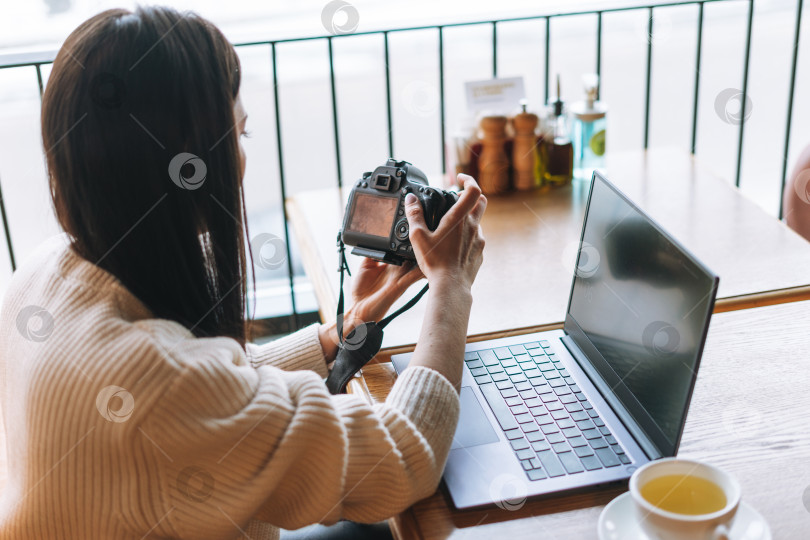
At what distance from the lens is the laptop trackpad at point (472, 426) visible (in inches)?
34.4

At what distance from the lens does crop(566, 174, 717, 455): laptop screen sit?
30.0 inches

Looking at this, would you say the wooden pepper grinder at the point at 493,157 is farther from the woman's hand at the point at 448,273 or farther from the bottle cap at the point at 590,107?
the woman's hand at the point at 448,273

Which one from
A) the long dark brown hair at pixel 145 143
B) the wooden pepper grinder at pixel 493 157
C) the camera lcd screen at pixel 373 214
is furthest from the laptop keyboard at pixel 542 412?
the wooden pepper grinder at pixel 493 157

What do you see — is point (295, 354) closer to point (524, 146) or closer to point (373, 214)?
point (373, 214)

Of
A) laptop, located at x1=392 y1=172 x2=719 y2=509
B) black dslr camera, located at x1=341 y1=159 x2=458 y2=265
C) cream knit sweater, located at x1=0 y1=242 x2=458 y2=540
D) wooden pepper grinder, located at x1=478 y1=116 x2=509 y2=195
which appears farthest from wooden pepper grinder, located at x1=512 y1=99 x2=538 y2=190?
cream knit sweater, located at x1=0 y1=242 x2=458 y2=540

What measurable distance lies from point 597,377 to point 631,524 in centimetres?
27

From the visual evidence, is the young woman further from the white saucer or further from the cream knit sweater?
the white saucer

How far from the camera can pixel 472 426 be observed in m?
0.90

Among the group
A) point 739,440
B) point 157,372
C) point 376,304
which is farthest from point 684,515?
point 376,304

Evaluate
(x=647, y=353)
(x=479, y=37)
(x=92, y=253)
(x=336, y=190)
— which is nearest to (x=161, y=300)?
(x=92, y=253)

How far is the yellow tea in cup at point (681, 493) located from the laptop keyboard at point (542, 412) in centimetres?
12

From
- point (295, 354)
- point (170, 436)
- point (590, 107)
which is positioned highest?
point (590, 107)

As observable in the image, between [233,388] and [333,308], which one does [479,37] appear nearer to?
[333,308]

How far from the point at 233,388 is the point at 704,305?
0.43m
